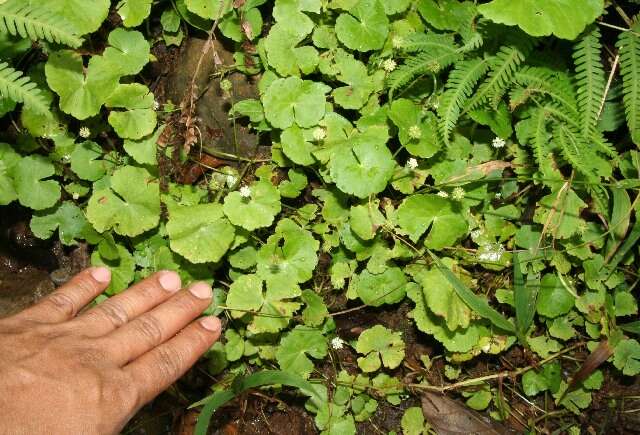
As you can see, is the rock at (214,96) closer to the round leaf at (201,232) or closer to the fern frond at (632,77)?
the round leaf at (201,232)

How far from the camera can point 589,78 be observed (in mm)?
2936

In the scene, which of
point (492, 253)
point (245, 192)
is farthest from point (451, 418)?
point (245, 192)

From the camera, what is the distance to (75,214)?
3621 mm

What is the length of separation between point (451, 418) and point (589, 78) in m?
2.23

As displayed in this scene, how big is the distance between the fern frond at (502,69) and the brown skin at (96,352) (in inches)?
75.7

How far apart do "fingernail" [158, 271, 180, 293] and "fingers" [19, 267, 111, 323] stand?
0.32 metres

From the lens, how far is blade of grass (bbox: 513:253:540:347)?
326 cm

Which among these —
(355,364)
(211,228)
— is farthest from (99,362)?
(355,364)

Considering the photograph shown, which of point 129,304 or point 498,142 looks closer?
point 129,304

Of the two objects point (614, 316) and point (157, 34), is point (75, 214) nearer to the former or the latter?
point (157, 34)

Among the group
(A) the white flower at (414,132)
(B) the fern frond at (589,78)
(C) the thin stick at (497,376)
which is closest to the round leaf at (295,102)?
(A) the white flower at (414,132)

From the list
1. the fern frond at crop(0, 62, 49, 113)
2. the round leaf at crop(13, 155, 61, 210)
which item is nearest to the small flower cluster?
the fern frond at crop(0, 62, 49, 113)

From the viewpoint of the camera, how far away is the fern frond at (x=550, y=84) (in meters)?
3.11

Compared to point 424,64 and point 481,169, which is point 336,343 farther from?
point 424,64
